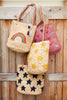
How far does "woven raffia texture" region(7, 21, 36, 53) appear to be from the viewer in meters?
1.28

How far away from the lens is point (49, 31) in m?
1.31

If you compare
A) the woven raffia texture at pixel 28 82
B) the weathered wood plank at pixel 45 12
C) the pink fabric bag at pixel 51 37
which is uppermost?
the weathered wood plank at pixel 45 12

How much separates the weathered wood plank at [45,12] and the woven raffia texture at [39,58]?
36cm

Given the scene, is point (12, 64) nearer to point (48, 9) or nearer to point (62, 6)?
point (48, 9)

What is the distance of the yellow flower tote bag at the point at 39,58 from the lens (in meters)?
1.23

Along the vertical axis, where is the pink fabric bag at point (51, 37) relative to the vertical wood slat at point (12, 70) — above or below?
above

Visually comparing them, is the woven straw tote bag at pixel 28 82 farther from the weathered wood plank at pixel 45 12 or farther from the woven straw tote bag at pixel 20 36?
the weathered wood plank at pixel 45 12

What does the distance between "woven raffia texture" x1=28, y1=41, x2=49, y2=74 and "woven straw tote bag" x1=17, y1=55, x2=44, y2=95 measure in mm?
Result: 156

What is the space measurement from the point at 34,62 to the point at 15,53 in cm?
30

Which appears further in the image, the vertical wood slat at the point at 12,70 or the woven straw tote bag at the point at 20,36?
the vertical wood slat at the point at 12,70

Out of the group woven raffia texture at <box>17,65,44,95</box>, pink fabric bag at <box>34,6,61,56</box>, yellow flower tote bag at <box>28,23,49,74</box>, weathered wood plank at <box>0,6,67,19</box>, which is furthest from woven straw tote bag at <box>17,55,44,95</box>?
weathered wood plank at <box>0,6,67,19</box>

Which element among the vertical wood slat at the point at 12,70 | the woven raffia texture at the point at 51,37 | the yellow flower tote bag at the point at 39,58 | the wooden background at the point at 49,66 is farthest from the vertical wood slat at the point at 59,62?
the vertical wood slat at the point at 12,70

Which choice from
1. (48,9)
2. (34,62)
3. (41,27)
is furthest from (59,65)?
(48,9)

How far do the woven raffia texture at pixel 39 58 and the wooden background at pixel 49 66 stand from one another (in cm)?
21
